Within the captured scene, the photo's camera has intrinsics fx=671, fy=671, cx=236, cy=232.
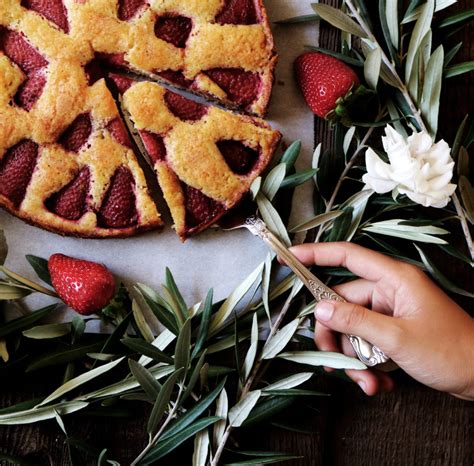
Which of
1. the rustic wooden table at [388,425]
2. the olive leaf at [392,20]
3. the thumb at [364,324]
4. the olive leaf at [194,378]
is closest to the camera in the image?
the thumb at [364,324]

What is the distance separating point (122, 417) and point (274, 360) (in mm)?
413

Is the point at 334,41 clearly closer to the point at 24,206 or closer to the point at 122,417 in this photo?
the point at 24,206

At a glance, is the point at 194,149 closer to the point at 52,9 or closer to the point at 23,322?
the point at 52,9

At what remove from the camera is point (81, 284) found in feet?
5.21

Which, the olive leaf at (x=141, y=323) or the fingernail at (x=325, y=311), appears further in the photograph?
the olive leaf at (x=141, y=323)

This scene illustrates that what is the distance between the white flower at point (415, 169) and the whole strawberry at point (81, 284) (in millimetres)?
674

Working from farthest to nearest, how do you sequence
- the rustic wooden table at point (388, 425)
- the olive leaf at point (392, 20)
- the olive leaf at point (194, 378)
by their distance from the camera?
1. the rustic wooden table at point (388, 425)
2. the olive leaf at point (392, 20)
3. the olive leaf at point (194, 378)

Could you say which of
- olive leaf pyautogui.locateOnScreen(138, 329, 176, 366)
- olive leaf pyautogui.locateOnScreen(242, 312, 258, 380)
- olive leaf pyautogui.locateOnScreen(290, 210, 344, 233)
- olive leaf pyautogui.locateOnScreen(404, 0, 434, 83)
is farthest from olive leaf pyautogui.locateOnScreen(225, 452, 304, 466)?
olive leaf pyautogui.locateOnScreen(404, 0, 434, 83)

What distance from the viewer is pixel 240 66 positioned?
1708 mm

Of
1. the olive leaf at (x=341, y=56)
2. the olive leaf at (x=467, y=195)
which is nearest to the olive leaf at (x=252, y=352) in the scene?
the olive leaf at (x=467, y=195)

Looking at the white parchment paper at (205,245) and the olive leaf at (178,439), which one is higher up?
the white parchment paper at (205,245)

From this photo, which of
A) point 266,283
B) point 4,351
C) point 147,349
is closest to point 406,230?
point 266,283

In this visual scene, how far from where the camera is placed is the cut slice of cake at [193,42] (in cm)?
166

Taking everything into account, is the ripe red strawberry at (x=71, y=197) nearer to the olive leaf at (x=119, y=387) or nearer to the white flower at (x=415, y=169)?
the olive leaf at (x=119, y=387)
